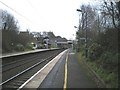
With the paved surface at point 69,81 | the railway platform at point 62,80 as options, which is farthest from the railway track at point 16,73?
the paved surface at point 69,81

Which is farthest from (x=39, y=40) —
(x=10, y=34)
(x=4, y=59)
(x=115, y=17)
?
(x=115, y=17)

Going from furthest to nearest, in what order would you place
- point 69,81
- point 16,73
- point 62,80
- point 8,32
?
point 8,32 < point 16,73 < point 62,80 < point 69,81

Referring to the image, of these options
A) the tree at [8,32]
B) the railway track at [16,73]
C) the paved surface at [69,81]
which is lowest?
the railway track at [16,73]

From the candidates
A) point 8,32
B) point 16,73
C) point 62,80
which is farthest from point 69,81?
point 8,32

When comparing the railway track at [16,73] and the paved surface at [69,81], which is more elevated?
the paved surface at [69,81]

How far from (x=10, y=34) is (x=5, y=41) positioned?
14.2 ft

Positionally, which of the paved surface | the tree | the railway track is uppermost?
the tree

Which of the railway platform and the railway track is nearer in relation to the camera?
the railway platform

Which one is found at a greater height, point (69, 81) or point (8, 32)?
point (8, 32)

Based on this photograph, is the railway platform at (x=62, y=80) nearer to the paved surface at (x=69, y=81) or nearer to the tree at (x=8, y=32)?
the paved surface at (x=69, y=81)

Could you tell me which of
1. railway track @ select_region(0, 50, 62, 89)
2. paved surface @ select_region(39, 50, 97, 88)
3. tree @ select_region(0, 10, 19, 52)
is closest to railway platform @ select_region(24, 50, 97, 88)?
paved surface @ select_region(39, 50, 97, 88)

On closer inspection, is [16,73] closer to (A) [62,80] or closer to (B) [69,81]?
(A) [62,80]

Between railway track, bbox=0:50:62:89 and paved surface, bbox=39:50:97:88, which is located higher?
paved surface, bbox=39:50:97:88

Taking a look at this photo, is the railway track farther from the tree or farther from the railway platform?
the tree
